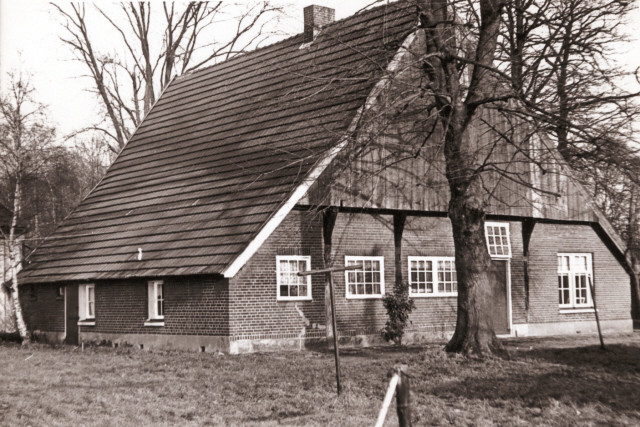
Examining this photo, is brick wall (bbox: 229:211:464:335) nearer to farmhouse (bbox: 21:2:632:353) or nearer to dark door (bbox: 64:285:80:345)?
farmhouse (bbox: 21:2:632:353)

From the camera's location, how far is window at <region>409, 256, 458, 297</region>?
21.4 meters

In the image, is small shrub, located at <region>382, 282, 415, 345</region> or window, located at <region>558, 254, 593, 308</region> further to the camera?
window, located at <region>558, 254, 593, 308</region>

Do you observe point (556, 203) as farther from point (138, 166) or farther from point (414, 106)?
point (138, 166)

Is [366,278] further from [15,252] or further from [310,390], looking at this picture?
[15,252]

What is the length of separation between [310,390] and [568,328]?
14.5 m

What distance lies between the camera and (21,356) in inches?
730

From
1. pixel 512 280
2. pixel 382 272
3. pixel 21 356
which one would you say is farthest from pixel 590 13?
pixel 21 356

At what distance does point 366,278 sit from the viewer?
20328 millimetres

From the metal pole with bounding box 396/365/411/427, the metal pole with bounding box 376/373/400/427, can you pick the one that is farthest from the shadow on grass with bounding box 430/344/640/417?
the metal pole with bounding box 376/373/400/427

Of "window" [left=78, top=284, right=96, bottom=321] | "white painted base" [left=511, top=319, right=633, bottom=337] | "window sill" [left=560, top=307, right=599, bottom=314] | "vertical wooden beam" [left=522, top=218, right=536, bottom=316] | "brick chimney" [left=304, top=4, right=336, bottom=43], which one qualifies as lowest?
"white painted base" [left=511, top=319, right=633, bottom=337]

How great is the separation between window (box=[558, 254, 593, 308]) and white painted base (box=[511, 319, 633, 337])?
0.62 m

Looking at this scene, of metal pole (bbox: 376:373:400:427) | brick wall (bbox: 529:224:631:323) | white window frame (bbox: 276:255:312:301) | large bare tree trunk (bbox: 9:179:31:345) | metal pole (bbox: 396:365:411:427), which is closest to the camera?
metal pole (bbox: 376:373:400:427)

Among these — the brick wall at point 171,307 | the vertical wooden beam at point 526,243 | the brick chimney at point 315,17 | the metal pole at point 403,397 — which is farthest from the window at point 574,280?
the metal pole at point 403,397

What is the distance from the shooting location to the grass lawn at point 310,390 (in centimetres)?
1059
